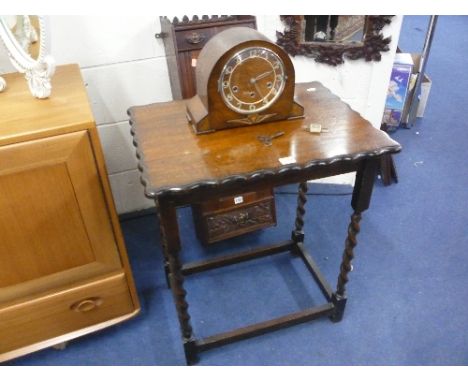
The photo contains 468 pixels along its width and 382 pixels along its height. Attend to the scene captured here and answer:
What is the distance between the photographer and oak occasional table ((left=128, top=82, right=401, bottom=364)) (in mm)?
1019

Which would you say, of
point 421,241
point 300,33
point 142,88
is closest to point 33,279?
point 142,88

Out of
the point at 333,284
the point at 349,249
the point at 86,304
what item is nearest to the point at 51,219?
the point at 86,304

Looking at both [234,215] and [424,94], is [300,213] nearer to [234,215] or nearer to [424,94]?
[234,215]

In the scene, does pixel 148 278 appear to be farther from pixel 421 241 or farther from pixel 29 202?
pixel 421 241

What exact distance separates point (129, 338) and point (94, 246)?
17.7 inches

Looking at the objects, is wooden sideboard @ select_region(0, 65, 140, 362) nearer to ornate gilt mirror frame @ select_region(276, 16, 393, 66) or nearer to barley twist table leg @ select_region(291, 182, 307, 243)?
barley twist table leg @ select_region(291, 182, 307, 243)

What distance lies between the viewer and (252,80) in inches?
44.1

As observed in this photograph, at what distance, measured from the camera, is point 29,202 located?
1.12 meters

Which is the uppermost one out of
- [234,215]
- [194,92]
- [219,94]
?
[219,94]

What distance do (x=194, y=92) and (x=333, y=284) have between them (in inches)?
38.1

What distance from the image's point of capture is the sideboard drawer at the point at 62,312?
4.26 feet

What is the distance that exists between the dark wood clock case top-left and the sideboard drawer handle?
1.81 ft

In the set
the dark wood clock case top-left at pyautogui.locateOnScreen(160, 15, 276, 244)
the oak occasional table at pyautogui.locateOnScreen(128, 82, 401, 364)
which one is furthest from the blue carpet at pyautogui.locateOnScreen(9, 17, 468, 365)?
the oak occasional table at pyautogui.locateOnScreen(128, 82, 401, 364)

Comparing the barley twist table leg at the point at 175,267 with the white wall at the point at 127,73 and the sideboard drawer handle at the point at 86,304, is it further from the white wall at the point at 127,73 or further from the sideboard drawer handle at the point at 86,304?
the white wall at the point at 127,73
